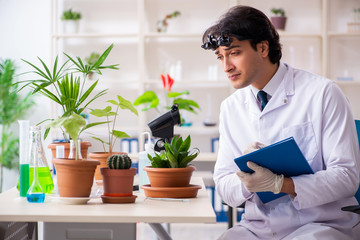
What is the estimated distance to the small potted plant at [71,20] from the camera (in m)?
4.55

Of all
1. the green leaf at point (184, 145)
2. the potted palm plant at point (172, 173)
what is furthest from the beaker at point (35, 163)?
the green leaf at point (184, 145)

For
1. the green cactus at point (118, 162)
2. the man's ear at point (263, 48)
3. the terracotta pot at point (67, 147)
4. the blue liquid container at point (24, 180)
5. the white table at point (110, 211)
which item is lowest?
the white table at point (110, 211)

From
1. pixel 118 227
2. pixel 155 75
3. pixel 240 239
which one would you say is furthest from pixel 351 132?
pixel 155 75

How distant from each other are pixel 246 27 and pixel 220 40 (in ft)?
0.39

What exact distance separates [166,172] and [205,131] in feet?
9.85

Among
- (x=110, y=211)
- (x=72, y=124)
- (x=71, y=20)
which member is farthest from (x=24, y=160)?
(x=71, y=20)

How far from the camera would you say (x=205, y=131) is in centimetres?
457

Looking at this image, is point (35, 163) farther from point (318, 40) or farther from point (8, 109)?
point (318, 40)

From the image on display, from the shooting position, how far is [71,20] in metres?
4.56

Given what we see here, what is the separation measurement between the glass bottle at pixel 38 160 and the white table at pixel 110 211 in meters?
0.08

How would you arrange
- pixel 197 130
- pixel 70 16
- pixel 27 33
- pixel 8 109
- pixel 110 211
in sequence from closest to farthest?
pixel 110 211, pixel 197 130, pixel 70 16, pixel 8 109, pixel 27 33

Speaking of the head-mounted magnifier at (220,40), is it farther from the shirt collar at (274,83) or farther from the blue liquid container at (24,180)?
the blue liquid container at (24,180)

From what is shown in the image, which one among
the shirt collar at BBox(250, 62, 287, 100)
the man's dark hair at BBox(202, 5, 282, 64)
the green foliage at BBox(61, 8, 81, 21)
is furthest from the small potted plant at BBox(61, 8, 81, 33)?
the shirt collar at BBox(250, 62, 287, 100)

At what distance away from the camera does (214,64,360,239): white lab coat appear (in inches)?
64.4
